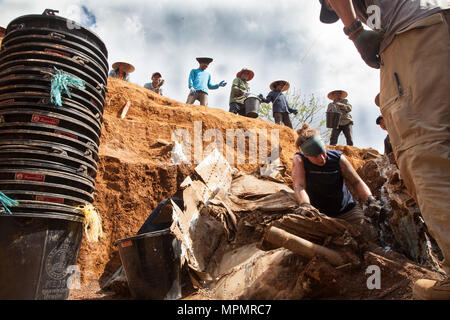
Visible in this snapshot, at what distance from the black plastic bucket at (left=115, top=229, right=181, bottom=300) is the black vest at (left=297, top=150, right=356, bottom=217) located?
1414mm

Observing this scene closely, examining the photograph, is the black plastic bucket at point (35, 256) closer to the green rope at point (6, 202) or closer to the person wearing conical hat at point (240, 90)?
the green rope at point (6, 202)

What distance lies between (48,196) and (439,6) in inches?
102

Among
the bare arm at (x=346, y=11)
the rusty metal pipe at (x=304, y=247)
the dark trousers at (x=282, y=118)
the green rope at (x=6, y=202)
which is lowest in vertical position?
the rusty metal pipe at (x=304, y=247)

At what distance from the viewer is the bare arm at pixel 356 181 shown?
9.57 ft

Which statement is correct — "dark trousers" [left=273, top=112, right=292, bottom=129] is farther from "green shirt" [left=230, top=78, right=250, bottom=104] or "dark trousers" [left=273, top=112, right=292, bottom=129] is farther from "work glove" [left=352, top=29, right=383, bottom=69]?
"work glove" [left=352, top=29, right=383, bottom=69]

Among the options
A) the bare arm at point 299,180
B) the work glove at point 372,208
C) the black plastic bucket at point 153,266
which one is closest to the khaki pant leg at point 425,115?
the work glove at point 372,208

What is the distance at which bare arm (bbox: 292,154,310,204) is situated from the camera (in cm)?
286

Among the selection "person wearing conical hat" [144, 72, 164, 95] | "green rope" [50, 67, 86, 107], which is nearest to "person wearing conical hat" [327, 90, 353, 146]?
"person wearing conical hat" [144, 72, 164, 95]

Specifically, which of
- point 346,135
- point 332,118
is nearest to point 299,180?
point 332,118

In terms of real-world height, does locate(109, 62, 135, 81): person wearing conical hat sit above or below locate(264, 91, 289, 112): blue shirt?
above

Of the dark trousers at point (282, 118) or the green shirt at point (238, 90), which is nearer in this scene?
the green shirt at point (238, 90)

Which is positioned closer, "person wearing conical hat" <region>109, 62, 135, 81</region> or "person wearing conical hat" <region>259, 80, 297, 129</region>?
"person wearing conical hat" <region>259, 80, 297, 129</region>

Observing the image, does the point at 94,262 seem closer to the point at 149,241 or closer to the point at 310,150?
the point at 149,241

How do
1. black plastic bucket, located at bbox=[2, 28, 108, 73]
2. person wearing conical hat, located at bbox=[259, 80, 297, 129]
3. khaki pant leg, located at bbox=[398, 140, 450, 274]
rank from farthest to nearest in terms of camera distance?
1. person wearing conical hat, located at bbox=[259, 80, 297, 129]
2. black plastic bucket, located at bbox=[2, 28, 108, 73]
3. khaki pant leg, located at bbox=[398, 140, 450, 274]
